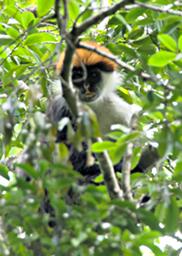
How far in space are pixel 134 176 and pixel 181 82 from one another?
1.15 meters

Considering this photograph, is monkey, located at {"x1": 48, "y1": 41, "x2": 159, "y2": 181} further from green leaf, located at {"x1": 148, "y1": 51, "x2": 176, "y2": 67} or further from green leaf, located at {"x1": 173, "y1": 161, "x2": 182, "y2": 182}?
green leaf, located at {"x1": 173, "y1": 161, "x2": 182, "y2": 182}

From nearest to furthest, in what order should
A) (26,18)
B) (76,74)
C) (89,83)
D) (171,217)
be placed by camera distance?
1. (171,217)
2. (26,18)
3. (76,74)
4. (89,83)

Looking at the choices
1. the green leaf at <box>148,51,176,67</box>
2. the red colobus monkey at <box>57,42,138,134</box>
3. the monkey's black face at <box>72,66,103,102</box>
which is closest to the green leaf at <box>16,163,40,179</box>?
the green leaf at <box>148,51,176,67</box>

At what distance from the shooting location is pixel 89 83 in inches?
209

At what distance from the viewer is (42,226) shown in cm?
252

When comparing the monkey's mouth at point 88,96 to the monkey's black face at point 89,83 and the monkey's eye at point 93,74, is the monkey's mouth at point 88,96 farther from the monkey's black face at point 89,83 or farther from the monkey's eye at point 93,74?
the monkey's eye at point 93,74

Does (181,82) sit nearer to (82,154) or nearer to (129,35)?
(129,35)

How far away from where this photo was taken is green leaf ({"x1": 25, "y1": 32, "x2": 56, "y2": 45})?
14.8 feet

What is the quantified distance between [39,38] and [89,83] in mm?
894

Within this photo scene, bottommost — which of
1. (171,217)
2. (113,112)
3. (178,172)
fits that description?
(171,217)

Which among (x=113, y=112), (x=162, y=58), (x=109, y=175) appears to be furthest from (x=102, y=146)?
(x=113, y=112)

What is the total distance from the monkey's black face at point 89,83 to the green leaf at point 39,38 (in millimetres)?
407

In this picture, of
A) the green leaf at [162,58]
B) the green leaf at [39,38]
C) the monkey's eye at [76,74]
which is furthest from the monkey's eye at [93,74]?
the green leaf at [162,58]

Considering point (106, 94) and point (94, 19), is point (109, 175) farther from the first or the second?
point (106, 94)
